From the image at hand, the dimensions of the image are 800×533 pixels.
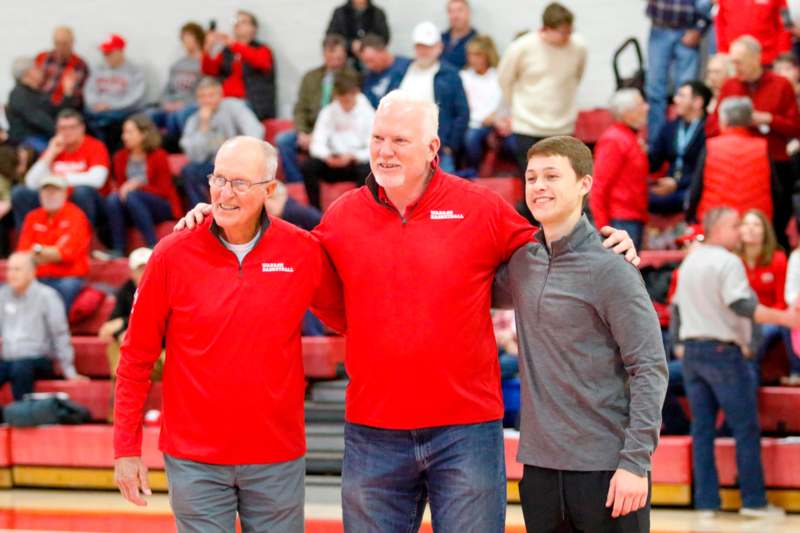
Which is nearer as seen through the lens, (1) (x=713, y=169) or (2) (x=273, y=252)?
(2) (x=273, y=252)

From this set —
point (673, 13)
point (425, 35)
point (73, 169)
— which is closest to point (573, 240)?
point (425, 35)

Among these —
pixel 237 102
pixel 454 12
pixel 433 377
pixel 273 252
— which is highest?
pixel 454 12

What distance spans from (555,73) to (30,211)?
15.4ft

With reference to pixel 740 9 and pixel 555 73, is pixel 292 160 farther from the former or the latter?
pixel 740 9

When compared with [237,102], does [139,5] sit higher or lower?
higher

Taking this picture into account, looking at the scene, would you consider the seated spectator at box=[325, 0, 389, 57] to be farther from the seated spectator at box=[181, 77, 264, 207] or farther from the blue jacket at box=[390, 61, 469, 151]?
the blue jacket at box=[390, 61, 469, 151]

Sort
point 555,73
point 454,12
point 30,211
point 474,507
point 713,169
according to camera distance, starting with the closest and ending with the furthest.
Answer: point 474,507 < point 713,169 < point 555,73 < point 30,211 < point 454,12

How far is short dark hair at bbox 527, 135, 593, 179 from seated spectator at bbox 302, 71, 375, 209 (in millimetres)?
6714

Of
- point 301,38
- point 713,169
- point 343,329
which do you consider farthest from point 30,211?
point 343,329

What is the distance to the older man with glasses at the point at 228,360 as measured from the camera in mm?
3898

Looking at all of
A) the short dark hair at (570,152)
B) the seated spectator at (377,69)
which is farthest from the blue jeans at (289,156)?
the short dark hair at (570,152)

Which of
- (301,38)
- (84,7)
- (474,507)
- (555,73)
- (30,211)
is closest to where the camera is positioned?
(474,507)

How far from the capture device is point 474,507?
12.6 feet

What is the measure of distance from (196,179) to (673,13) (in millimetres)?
4318
